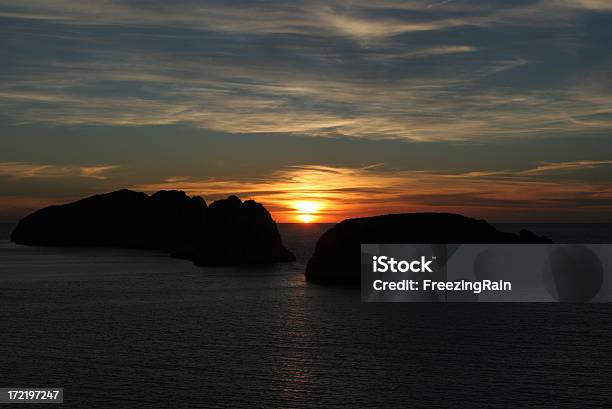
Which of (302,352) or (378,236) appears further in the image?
(378,236)

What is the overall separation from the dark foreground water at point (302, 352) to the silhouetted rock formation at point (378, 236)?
27608 mm

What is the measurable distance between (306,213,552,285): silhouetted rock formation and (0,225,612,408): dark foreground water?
2761cm

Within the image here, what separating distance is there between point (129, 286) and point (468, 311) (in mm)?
72042

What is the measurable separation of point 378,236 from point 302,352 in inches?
3358

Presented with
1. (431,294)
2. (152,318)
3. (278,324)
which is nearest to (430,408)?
(278,324)

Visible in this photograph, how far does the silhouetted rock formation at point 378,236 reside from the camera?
149 meters

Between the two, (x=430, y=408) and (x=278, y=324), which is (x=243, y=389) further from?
(x=278, y=324)

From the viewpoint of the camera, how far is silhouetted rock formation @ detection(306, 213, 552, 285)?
490ft

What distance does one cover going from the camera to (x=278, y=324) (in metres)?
89.9

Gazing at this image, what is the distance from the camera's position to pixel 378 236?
154 m

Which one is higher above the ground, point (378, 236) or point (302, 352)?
point (378, 236)

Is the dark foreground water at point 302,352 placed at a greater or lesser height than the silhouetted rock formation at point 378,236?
lesser

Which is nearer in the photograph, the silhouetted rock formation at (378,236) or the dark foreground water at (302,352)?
the dark foreground water at (302,352)

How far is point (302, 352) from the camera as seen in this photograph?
70688mm
